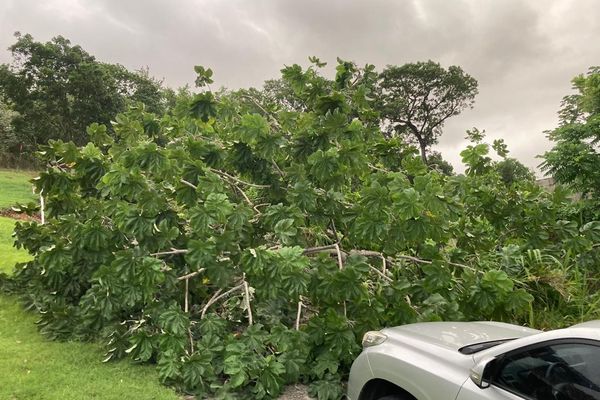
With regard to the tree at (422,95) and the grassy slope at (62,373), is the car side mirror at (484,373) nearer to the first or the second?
the grassy slope at (62,373)

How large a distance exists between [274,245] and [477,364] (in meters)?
3.30

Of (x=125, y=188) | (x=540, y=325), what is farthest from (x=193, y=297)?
(x=540, y=325)

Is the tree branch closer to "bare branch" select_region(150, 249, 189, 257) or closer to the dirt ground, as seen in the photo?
"bare branch" select_region(150, 249, 189, 257)

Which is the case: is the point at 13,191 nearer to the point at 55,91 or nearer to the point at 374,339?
the point at 55,91

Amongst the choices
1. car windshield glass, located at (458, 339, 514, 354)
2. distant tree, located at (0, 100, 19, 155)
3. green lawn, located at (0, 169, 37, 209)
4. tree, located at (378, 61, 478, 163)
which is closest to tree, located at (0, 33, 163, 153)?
distant tree, located at (0, 100, 19, 155)

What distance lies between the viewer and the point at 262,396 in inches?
169

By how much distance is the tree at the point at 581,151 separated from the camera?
7.94 metres

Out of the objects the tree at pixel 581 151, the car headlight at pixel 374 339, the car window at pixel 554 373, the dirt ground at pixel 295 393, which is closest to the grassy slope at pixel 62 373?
the dirt ground at pixel 295 393

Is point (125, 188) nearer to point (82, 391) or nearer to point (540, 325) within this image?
point (82, 391)

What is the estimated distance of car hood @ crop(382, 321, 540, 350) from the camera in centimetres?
303

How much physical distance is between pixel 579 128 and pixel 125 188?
24.4 ft

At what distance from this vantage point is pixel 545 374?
2.32 meters

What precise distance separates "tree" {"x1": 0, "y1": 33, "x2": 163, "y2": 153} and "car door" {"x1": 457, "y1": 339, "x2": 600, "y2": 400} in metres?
28.7

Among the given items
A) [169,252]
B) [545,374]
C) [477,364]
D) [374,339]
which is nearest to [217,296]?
[169,252]
